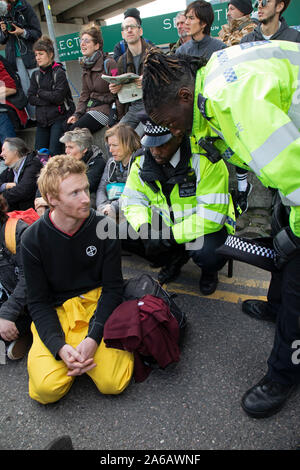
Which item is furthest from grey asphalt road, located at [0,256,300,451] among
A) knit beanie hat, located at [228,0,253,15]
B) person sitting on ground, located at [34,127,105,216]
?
knit beanie hat, located at [228,0,253,15]

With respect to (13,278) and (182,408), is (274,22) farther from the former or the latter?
(182,408)

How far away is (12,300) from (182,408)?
134 cm

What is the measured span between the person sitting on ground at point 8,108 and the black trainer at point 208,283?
4.40m

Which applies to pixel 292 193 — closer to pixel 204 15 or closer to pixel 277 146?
pixel 277 146

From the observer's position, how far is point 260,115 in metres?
1.20

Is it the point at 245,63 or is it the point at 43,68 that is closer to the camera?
the point at 245,63

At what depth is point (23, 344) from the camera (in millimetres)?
2457

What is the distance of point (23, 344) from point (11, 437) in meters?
0.67

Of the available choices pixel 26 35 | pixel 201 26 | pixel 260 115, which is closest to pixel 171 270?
pixel 260 115

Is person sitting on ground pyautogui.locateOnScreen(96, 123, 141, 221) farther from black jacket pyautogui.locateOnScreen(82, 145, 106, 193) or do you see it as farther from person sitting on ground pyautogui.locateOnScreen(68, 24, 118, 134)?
person sitting on ground pyautogui.locateOnScreen(68, 24, 118, 134)

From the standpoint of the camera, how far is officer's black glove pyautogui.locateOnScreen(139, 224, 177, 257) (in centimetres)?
281

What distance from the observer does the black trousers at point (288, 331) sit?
1654 mm

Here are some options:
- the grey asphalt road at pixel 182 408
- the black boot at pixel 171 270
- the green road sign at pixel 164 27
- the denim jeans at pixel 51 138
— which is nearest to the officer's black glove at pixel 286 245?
the grey asphalt road at pixel 182 408

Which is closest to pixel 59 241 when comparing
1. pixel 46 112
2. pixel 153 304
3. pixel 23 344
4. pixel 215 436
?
pixel 153 304
